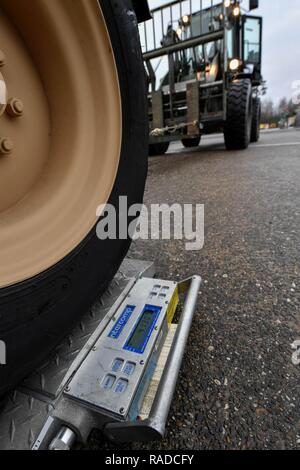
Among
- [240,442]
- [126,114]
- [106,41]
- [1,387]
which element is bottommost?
[240,442]

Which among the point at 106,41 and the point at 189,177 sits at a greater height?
the point at 106,41

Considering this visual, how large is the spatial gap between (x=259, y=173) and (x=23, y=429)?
8.68ft

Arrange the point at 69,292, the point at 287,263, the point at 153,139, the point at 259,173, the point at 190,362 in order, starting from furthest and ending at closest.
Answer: the point at 153,139 → the point at 259,173 → the point at 287,263 → the point at 190,362 → the point at 69,292

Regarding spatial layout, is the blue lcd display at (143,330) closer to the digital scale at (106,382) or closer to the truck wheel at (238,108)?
the digital scale at (106,382)

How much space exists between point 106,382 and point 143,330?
150 mm

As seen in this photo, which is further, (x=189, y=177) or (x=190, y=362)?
(x=189, y=177)

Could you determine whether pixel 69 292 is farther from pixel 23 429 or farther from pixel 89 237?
pixel 23 429

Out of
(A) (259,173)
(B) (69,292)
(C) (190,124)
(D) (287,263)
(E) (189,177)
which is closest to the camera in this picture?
(B) (69,292)

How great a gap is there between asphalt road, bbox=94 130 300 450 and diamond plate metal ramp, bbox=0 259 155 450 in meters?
0.21

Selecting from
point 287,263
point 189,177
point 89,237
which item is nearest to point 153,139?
point 189,177

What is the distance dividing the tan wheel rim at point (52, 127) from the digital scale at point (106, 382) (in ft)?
0.76

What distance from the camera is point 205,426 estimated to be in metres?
0.53

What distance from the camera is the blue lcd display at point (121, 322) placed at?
638 millimetres

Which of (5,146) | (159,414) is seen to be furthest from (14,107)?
(159,414)
